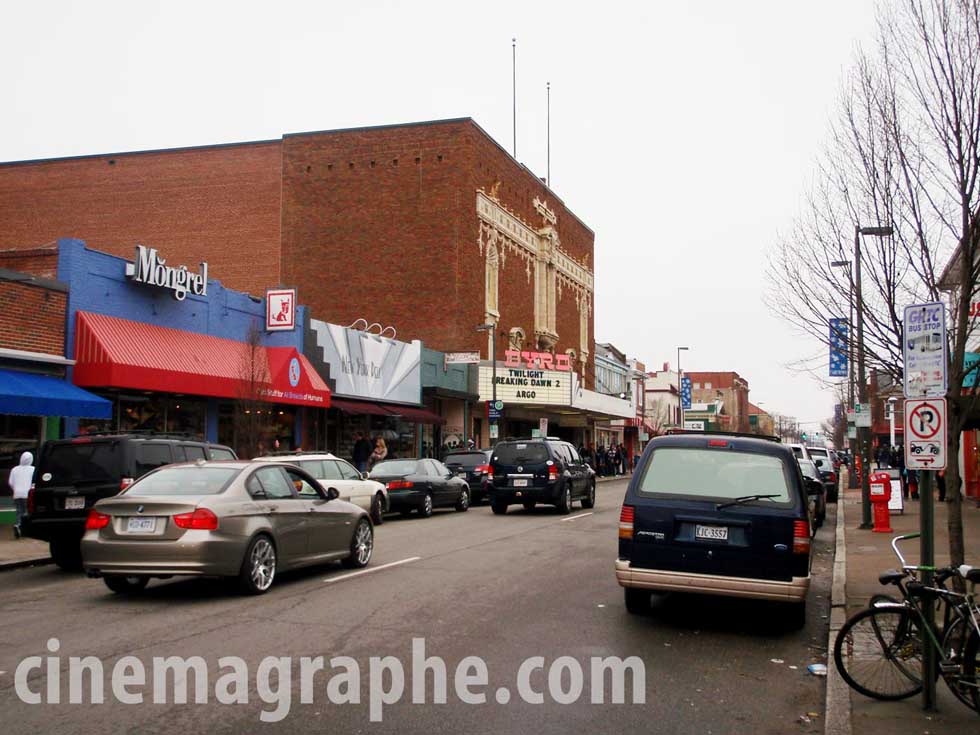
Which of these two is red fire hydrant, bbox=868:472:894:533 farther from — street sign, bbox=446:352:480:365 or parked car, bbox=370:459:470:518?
street sign, bbox=446:352:480:365

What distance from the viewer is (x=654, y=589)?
9.08m

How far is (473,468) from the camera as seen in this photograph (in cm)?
2856

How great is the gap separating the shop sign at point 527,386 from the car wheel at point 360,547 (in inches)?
1127

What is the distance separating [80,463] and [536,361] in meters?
32.3

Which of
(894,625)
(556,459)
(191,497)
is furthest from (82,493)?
(556,459)

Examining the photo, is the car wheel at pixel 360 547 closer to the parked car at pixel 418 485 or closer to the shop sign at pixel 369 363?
the parked car at pixel 418 485

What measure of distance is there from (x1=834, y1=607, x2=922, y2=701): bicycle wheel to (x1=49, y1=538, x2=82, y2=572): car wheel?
10.6m

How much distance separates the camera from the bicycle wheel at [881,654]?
6.68 metres

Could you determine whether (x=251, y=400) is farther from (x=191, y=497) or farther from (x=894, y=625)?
(x=894, y=625)

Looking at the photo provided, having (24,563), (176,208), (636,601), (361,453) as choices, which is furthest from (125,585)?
(176,208)

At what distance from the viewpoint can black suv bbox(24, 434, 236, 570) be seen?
13.1 m

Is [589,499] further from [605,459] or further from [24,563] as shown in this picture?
[605,459]

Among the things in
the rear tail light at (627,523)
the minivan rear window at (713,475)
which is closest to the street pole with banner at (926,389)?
the minivan rear window at (713,475)

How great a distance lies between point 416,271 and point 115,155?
52.8 feet
